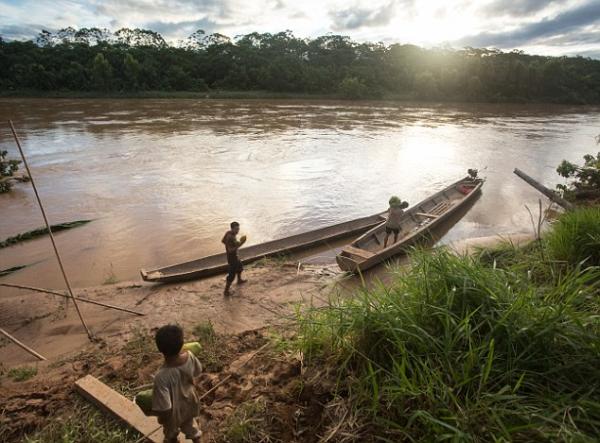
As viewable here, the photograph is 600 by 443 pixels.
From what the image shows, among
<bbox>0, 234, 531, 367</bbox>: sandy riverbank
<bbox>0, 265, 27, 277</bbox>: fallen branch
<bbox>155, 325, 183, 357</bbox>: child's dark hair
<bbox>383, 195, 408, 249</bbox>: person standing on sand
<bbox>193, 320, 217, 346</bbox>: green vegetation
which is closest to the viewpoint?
<bbox>155, 325, 183, 357</bbox>: child's dark hair

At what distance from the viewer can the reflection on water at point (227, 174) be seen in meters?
8.42

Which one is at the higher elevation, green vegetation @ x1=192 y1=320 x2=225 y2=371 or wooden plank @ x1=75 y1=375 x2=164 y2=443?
wooden plank @ x1=75 y1=375 x2=164 y2=443

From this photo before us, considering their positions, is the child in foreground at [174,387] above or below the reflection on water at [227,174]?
above

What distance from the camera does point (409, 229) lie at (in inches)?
348

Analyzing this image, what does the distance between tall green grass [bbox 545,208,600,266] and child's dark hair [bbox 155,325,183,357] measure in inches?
159

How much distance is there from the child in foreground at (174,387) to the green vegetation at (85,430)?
508 mm

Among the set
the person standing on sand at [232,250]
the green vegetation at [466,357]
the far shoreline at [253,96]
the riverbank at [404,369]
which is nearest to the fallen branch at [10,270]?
the riverbank at [404,369]

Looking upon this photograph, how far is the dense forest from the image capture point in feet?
134

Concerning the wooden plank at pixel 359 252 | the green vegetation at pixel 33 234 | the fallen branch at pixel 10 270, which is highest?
the wooden plank at pixel 359 252

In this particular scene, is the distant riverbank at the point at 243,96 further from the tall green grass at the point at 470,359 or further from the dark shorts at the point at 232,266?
the tall green grass at the point at 470,359

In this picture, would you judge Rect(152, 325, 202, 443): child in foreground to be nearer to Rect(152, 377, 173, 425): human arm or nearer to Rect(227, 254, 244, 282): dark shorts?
Rect(152, 377, 173, 425): human arm

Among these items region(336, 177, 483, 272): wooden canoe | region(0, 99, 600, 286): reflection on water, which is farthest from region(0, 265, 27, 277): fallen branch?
region(336, 177, 483, 272): wooden canoe

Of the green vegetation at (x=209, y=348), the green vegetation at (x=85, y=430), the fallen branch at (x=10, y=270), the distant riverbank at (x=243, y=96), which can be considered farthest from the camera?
the distant riverbank at (x=243, y=96)

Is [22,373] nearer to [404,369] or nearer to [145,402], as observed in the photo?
[145,402]
